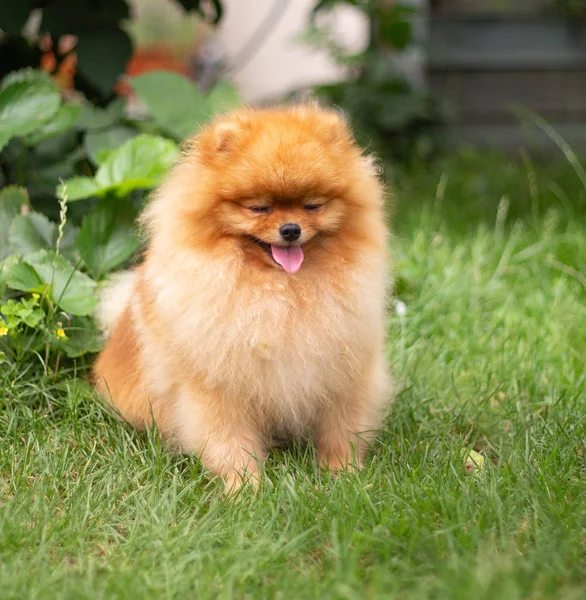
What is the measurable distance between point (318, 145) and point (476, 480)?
1.01 m

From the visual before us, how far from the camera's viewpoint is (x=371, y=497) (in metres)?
2.20

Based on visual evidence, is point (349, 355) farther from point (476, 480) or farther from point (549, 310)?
point (549, 310)

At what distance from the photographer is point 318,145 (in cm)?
225

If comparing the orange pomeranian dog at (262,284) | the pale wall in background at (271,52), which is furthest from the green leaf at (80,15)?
the pale wall in background at (271,52)

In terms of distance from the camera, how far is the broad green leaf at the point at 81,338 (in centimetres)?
292

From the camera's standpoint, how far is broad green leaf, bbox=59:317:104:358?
115 inches

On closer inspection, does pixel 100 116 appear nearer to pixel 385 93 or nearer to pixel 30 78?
pixel 30 78

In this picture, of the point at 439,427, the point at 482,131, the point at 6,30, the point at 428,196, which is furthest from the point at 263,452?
the point at 482,131

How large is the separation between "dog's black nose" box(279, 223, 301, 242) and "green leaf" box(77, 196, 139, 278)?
1.12 metres

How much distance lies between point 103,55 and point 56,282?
1.29 metres

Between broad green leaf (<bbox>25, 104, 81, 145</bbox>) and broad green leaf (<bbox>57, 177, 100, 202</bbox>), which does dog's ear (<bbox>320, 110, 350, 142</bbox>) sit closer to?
broad green leaf (<bbox>57, 177, 100, 202</bbox>)

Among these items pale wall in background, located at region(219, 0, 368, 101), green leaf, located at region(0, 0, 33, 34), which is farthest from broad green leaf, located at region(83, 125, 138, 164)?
pale wall in background, located at region(219, 0, 368, 101)

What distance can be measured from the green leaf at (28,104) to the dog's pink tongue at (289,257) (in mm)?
1380

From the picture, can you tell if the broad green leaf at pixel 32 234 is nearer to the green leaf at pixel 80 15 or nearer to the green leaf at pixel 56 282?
the green leaf at pixel 56 282
